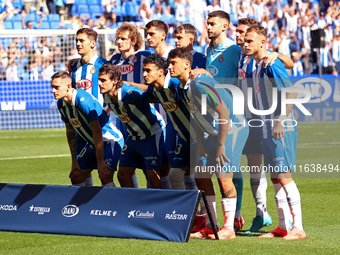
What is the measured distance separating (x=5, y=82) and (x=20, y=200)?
13.3m

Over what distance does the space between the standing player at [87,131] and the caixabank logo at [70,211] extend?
0.77 meters

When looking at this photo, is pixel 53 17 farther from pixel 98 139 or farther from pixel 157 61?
pixel 157 61

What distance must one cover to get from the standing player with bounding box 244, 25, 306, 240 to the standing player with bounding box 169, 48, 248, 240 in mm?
289

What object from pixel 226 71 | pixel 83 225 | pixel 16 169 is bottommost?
pixel 16 169

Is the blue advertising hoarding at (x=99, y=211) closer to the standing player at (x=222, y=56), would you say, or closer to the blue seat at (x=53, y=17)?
the standing player at (x=222, y=56)

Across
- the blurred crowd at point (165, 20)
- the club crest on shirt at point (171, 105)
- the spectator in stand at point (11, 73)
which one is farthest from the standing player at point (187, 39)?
the spectator in stand at point (11, 73)

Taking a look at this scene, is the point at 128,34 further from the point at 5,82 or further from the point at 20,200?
the point at 5,82

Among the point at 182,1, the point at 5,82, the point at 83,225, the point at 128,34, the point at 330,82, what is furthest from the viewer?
the point at 182,1

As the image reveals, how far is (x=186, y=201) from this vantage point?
19.7ft

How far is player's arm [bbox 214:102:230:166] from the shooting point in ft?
20.3

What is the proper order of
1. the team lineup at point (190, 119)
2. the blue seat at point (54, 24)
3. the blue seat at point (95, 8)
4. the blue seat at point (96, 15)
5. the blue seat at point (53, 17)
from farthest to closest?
the blue seat at point (95, 8) < the blue seat at point (96, 15) < the blue seat at point (53, 17) < the blue seat at point (54, 24) < the team lineup at point (190, 119)

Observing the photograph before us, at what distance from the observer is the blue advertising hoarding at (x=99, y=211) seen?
6.02m

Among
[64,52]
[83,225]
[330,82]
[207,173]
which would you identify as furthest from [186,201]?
[330,82]

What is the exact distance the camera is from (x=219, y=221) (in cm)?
751
